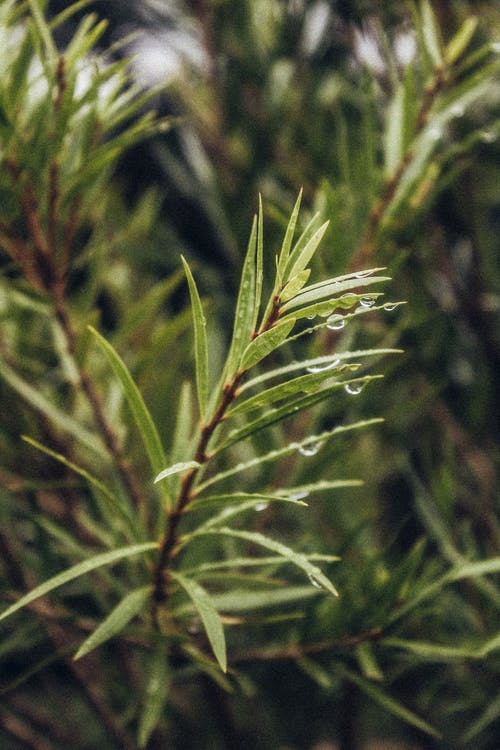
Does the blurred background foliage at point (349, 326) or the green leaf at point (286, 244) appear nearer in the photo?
the green leaf at point (286, 244)

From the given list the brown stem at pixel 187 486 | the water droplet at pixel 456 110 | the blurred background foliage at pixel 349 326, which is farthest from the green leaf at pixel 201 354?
the water droplet at pixel 456 110

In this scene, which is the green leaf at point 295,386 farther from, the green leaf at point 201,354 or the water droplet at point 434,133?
the water droplet at point 434,133

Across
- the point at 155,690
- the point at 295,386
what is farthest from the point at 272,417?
the point at 155,690

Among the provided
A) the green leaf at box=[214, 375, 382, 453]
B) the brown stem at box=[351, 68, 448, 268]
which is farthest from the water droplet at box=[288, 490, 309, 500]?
the brown stem at box=[351, 68, 448, 268]

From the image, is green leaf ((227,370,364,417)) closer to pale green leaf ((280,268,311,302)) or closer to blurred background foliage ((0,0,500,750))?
pale green leaf ((280,268,311,302))

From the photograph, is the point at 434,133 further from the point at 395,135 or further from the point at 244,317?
the point at 244,317

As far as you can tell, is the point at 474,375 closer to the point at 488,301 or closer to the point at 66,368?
the point at 488,301
